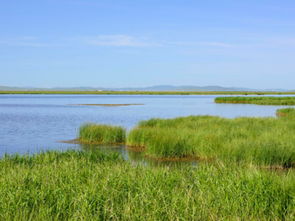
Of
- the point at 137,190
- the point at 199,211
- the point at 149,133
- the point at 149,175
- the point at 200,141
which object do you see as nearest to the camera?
the point at 199,211

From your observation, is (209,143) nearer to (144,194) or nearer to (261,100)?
(144,194)

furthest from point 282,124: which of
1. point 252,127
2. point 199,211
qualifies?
point 199,211

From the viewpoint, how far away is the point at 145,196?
905cm

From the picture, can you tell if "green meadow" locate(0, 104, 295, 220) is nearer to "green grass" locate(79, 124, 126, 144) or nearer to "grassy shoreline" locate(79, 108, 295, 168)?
"grassy shoreline" locate(79, 108, 295, 168)

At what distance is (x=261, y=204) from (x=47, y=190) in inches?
186

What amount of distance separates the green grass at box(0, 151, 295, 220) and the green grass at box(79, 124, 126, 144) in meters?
13.3

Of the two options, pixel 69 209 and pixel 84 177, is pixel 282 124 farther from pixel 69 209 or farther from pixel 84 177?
pixel 69 209

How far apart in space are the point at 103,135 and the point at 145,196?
632 inches

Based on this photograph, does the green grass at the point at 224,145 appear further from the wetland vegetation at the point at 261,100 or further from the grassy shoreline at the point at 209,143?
the wetland vegetation at the point at 261,100

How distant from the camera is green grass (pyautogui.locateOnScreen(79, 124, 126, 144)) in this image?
80.7 ft

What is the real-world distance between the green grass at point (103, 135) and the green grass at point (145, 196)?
1327cm

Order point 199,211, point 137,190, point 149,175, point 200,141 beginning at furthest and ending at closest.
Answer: point 200,141
point 149,175
point 137,190
point 199,211

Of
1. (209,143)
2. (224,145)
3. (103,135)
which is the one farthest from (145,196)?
(103,135)

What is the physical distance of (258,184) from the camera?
9.43 metres
